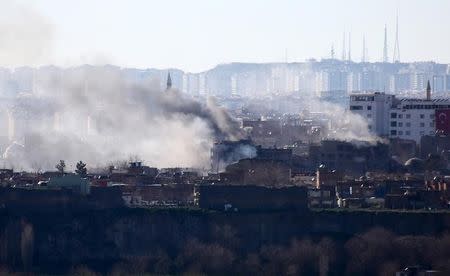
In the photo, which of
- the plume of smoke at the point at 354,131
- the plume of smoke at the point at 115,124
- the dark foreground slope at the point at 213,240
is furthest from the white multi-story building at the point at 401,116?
the dark foreground slope at the point at 213,240

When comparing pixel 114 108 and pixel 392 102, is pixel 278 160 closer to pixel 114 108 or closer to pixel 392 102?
pixel 392 102

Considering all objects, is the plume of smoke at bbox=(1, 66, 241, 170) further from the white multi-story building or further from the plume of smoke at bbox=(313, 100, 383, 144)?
the white multi-story building

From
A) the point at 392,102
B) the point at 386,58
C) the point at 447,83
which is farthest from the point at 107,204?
the point at 386,58

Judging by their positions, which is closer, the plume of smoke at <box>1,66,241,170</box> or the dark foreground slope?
the dark foreground slope

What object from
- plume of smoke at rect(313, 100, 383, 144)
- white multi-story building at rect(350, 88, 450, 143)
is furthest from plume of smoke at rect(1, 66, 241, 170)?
white multi-story building at rect(350, 88, 450, 143)

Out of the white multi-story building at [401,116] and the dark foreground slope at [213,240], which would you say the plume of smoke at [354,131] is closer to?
the white multi-story building at [401,116]

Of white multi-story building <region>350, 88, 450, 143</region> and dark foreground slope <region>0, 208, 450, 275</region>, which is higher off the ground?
white multi-story building <region>350, 88, 450, 143</region>
